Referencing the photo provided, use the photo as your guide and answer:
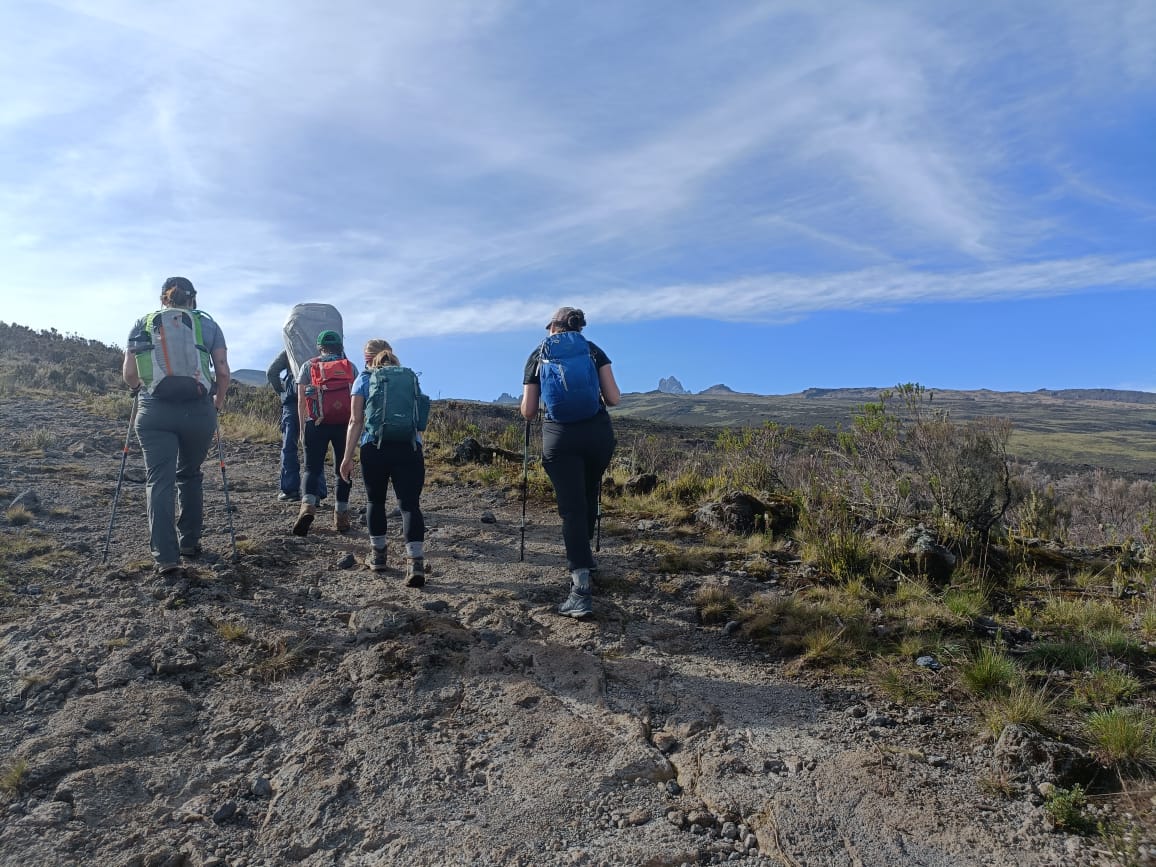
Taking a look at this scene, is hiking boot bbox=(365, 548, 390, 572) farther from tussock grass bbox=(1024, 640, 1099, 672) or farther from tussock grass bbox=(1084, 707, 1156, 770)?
tussock grass bbox=(1084, 707, 1156, 770)

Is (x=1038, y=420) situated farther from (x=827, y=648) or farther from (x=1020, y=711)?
(x=1020, y=711)

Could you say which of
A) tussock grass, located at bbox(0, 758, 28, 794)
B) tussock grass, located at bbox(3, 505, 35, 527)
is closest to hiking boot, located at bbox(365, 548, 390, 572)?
→ tussock grass, located at bbox(0, 758, 28, 794)

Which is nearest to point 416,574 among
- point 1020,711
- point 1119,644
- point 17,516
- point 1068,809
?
point 1020,711

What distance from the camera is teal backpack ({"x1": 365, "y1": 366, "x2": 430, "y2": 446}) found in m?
5.16

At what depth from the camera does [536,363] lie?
4.94 meters

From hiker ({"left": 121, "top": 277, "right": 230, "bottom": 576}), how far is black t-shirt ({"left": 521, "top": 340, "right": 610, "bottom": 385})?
248 centimetres

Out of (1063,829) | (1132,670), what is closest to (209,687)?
(1063,829)

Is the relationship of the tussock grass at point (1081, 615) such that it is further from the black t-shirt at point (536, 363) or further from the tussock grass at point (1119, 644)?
the black t-shirt at point (536, 363)

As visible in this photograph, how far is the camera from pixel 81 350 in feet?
88.9

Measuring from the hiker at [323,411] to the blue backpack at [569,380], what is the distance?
2643 millimetres

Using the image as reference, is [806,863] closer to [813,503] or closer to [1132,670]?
[1132,670]

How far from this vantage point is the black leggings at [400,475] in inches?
207

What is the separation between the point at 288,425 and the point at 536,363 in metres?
4.21

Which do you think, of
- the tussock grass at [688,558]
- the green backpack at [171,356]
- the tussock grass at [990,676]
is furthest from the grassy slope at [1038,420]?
the tussock grass at [990,676]
